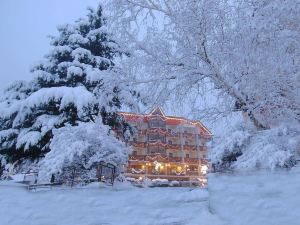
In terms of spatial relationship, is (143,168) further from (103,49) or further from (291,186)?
(291,186)

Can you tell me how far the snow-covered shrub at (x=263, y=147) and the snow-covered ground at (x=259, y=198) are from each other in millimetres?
678

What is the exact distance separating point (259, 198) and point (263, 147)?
1.73m

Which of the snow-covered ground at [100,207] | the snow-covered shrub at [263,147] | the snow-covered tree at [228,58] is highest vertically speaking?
the snow-covered tree at [228,58]

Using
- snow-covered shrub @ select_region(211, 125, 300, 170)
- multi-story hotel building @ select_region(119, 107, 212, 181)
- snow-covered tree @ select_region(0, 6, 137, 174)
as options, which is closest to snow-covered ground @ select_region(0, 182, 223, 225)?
snow-covered shrub @ select_region(211, 125, 300, 170)

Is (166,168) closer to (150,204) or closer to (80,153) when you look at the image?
(80,153)

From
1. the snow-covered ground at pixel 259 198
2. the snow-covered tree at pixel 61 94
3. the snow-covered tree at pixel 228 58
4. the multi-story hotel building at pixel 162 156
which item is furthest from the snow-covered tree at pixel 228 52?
the multi-story hotel building at pixel 162 156

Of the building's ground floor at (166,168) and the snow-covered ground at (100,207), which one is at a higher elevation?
the building's ground floor at (166,168)

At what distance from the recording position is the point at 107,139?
8961 millimetres

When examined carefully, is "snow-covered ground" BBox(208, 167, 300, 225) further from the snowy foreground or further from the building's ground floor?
the building's ground floor

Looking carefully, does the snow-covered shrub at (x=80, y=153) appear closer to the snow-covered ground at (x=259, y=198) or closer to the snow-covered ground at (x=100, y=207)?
the snow-covered ground at (x=100, y=207)

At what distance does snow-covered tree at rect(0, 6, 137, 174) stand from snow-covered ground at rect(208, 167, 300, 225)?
7.68 m

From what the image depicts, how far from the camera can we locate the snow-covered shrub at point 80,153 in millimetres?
8312

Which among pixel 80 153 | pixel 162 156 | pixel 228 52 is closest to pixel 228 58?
pixel 228 52

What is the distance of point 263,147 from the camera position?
5.29 m
